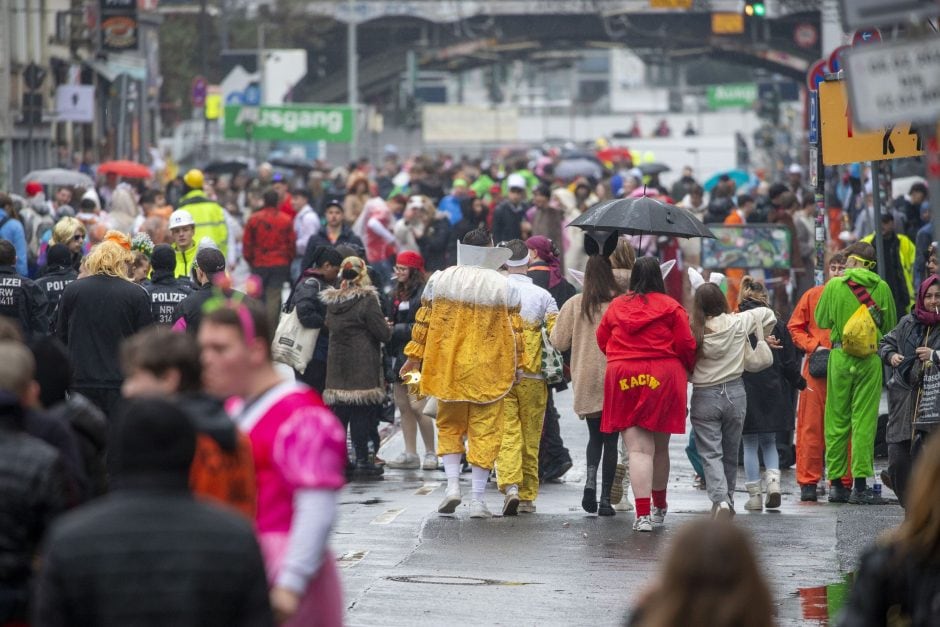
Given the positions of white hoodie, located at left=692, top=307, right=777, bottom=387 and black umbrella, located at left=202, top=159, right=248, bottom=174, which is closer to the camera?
white hoodie, located at left=692, top=307, right=777, bottom=387

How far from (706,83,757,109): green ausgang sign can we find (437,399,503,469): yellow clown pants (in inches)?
3604

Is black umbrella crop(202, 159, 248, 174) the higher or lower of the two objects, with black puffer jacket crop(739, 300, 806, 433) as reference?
higher

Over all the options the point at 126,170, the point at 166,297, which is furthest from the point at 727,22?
the point at 166,297

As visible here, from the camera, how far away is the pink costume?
520cm

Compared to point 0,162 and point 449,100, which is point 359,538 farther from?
point 449,100

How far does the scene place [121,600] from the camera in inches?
174

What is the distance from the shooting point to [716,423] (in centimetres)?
1200

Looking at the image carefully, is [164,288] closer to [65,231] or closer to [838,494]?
[65,231]

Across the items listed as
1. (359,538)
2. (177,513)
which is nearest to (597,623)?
(359,538)

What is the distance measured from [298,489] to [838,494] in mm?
8276

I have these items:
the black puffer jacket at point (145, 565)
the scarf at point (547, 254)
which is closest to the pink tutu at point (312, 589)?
the black puffer jacket at point (145, 565)

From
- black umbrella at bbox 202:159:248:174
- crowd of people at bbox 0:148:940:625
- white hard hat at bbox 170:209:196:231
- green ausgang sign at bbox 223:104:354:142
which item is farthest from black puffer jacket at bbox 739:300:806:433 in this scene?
green ausgang sign at bbox 223:104:354:142

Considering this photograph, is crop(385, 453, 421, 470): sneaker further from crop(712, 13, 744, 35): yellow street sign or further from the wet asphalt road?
crop(712, 13, 744, 35): yellow street sign

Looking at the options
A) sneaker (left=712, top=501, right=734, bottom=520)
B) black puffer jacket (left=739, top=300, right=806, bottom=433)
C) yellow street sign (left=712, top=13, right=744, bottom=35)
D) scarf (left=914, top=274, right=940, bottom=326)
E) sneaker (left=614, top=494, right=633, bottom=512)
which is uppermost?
yellow street sign (left=712, top=13, right=744, bottom=35)
